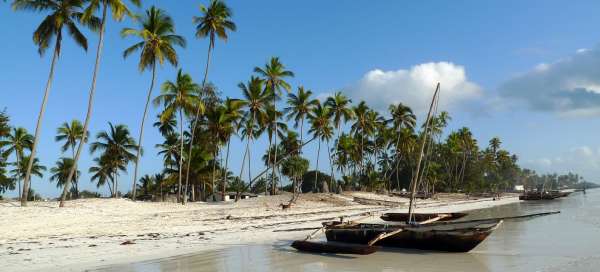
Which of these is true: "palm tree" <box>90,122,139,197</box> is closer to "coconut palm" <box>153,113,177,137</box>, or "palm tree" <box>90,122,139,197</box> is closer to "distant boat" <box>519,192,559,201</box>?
"coconut palm" <box>153,113,177,137</box>

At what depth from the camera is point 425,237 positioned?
43.6 feet

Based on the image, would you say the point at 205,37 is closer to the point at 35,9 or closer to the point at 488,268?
the point at 35,9

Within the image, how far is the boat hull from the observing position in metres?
12.6

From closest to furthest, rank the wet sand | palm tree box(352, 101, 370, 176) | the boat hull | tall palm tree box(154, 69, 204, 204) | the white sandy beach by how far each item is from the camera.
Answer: the wet sand, the white sandy beach, the boat hull, tall palm tree box(154, 69, 204, 204), palm tree box(352, 101, 370, 176)

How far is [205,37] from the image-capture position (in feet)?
125

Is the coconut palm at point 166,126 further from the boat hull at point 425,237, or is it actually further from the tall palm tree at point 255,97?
the boat hull at point 425,237

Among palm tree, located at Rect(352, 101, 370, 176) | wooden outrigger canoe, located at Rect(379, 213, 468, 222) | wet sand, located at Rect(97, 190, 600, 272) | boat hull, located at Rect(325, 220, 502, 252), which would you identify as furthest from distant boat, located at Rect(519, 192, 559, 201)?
boat hull, located at Rect(325, 220, 502, 252)

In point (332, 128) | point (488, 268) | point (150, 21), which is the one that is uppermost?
point (150, 21)

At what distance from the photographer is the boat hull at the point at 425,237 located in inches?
495

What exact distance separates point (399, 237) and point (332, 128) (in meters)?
46.5

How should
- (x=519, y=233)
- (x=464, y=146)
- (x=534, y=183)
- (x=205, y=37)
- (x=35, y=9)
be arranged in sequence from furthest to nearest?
1. (x=534, y=183)
2. (x=464, y=146)
3. (x=205, y=37)
4. (x=35, y=9)
5. (x=519, y=233)

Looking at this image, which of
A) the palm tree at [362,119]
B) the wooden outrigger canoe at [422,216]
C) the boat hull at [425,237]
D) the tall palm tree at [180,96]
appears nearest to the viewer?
the boat hull at [425,237]

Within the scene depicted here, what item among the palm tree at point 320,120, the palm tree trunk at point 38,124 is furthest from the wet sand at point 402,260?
the palm tree at point 320,120

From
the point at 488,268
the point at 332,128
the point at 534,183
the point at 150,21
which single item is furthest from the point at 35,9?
the point at 534,183
